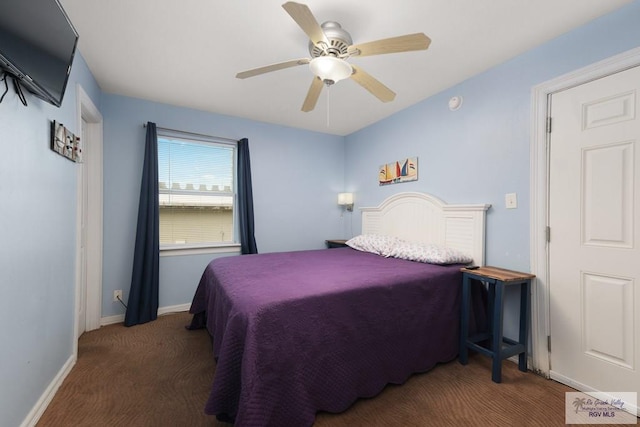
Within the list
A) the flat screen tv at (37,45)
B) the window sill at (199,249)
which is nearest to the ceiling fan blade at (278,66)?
the flat screen tv at (37,45)

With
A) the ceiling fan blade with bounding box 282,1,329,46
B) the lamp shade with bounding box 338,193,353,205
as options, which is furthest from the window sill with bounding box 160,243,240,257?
the ceiling fan blade with bounding box 282,1,329,46

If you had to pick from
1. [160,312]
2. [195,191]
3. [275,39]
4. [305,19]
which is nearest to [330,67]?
[305,19]

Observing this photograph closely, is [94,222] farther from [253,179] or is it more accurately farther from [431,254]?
[431,254]

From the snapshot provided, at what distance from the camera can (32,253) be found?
1.44 metres

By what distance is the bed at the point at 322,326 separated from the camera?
1.30 m

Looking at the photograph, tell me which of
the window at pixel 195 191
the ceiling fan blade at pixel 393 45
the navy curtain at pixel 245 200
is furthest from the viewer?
the navy curtain at pixel 245 200

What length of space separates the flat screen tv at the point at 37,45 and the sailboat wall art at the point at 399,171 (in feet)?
9.61

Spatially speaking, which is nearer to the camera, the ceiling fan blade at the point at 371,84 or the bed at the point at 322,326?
the bed at the point at 322,326

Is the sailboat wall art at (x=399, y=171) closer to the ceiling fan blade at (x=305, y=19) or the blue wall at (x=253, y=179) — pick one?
the blue wall at (x=253, y=179)

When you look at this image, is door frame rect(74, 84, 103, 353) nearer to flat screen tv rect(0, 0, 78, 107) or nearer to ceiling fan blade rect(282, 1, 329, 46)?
flat screen tv rect(0, 0, 78, 107)

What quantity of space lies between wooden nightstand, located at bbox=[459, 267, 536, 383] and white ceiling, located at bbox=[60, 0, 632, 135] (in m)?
1.70

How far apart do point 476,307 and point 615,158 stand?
1.36 metres

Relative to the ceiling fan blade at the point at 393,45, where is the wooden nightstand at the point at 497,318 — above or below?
below

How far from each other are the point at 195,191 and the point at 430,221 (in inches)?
110
